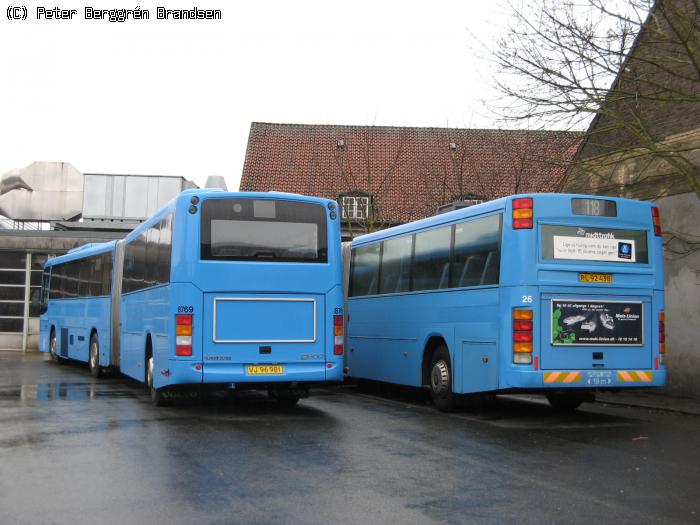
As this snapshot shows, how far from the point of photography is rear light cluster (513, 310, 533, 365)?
1253 cm

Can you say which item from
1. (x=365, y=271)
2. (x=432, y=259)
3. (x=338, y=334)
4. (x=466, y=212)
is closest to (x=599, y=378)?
(x=466, y=212)

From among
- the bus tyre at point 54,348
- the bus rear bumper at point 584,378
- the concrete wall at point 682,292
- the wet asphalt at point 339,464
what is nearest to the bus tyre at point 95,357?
Result: the bus tyre at point 54,348

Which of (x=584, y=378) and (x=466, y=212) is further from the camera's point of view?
(x=466, y=212)

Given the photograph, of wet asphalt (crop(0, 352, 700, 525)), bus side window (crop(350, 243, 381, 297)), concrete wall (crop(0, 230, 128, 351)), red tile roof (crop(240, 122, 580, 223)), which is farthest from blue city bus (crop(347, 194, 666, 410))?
red tile roof (crop(240, 122, 580, 223))

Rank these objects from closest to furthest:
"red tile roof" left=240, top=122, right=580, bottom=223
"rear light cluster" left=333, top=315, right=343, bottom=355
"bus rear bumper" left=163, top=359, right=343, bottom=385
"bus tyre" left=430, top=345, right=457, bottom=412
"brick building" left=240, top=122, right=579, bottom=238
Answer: "bus rear bumper" left=163, top=359, right=343, bottom=385 → "rear light cluster" left=333, top=315, right=343, bottom=355 → "bus tyre" left=430, top=345, right=457, bottom=412 → "brick building" left=240, top=122, right=579, bottom=238 → "red tile roof" left=240, top=122, right=580, bottom=223

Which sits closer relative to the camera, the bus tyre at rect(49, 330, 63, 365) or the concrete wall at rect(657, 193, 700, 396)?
the concrete wall at rect(657, 193, 700, 396)

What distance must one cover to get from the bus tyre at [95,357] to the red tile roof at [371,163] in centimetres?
2032

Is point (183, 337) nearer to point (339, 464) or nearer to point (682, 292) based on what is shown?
point (339, 464)

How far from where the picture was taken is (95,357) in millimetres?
21812

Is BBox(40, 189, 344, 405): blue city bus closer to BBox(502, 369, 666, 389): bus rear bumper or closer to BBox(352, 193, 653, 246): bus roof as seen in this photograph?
BBox(352, 193, 653, 246): bus roof

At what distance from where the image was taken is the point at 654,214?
537 inches

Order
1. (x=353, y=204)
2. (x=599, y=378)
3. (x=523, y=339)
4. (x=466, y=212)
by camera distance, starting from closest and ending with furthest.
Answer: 1. (x=523, y=339)
2. (x=599, y=378)
3. (x=466, y=212)
4. (x=353, y=204)

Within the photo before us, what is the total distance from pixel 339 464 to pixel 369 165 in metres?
35.6

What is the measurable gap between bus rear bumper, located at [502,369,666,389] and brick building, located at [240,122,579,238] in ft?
85.2
